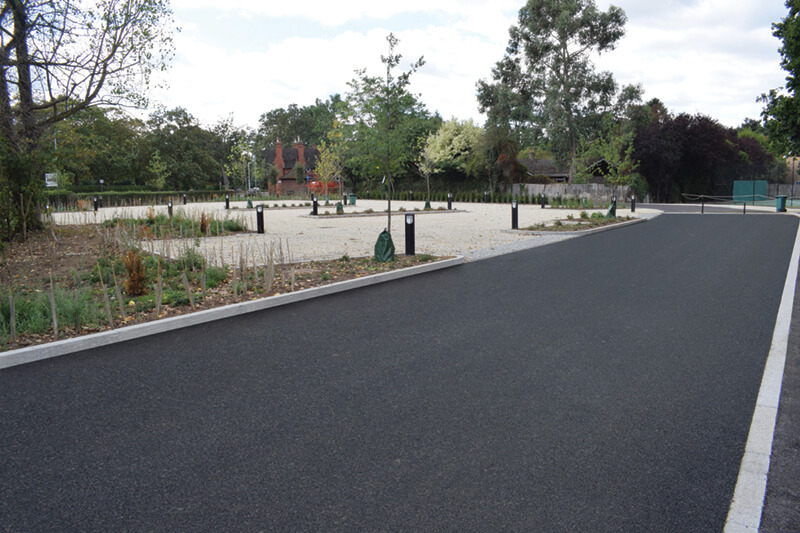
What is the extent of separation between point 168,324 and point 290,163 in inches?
3651

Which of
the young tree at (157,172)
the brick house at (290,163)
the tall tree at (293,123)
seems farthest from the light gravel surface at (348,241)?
the tall tree at (293,123)

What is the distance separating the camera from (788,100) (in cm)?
2739

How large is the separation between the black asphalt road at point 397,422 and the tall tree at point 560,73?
140ft

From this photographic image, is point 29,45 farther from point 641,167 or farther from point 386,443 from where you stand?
point 641,167

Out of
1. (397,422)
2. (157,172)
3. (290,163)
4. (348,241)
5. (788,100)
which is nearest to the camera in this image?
(397,422)

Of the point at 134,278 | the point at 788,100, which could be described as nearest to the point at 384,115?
the point at 134,278

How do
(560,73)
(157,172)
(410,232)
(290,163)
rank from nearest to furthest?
(410,232) → (560,73) → (157,172) → (290,163)

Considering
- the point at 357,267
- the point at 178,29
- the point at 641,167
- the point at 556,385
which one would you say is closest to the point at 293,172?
the point at 641,167

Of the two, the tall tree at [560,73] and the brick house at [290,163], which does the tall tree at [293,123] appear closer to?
the brick house at [290,163]

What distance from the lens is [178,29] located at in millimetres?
16188

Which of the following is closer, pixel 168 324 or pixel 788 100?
pixel 168 324

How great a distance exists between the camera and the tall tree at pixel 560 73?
151 feet

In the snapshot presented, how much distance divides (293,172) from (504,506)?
294ft

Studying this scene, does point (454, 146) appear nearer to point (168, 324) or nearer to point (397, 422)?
point (168, 324)
